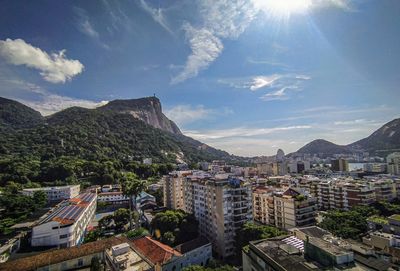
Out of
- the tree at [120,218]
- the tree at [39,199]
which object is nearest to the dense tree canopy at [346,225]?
the tree at [120,218]

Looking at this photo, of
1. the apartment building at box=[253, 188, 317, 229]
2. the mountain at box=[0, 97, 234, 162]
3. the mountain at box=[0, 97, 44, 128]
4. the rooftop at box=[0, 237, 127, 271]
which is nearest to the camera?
the rooftop at box=[0, 237, 127, 271]

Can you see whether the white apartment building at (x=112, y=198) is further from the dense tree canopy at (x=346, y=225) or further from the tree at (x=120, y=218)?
the dense tree canopy at (x=346, y=225)

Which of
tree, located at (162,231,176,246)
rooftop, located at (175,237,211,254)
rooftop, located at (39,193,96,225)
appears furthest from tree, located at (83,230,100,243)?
rooftop, located at (175,237,211,254)

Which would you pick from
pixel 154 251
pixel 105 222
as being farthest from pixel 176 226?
pixel 105 222

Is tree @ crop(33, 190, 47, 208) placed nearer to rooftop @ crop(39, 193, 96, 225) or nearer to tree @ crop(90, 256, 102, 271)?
rooftop @ crop(39, 193, 96, 225)

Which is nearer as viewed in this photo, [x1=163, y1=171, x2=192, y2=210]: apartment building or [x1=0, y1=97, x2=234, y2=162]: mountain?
[x1=163, y1=171, x2=192, y2=210]: apartment building

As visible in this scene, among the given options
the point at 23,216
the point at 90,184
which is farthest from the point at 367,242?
the point at 90,184
